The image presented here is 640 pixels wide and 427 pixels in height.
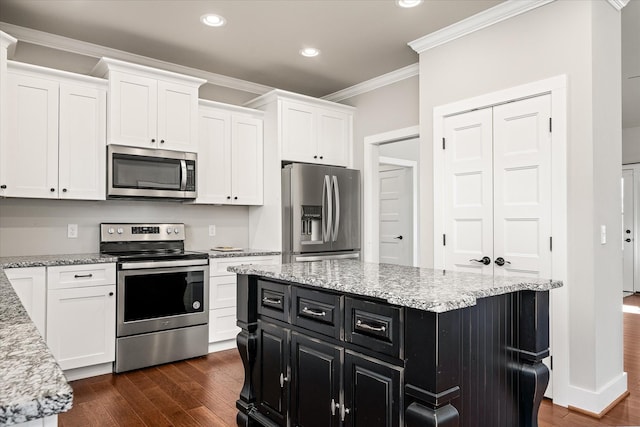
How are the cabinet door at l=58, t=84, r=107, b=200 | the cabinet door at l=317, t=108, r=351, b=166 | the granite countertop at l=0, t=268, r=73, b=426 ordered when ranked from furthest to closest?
the cabinet door at l=317, t=108, r=351, b=166
the cabinet door at l=58, t=84, r=107, b=200
the granite countertop at l=0, t=268, r=73, b=426

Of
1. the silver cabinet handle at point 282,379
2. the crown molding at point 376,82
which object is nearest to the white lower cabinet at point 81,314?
the silver cabinet handle at point 282,379

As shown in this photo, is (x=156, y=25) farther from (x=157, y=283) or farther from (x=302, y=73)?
(x=157, y=283)

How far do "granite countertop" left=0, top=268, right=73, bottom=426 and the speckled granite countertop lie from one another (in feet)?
7.46

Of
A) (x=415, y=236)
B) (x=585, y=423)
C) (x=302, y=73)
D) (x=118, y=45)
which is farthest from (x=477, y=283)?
(x=415, y=236)

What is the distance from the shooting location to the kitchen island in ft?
4.79

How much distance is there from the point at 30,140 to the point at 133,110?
2.57ft

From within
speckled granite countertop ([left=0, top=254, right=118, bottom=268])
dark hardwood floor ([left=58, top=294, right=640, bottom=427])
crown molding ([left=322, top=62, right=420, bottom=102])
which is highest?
crown molding ([left=322, top=62, right=420, bottom=102])

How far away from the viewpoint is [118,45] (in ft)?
12.4

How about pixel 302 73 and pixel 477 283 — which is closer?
pixel 477 283

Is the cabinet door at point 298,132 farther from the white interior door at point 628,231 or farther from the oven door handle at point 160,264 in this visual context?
the white interior door at point 628,231

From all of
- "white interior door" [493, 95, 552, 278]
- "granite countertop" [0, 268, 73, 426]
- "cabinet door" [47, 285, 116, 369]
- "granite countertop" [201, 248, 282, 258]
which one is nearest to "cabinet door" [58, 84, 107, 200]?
"cabinet door" [47, 285, 116, 369]

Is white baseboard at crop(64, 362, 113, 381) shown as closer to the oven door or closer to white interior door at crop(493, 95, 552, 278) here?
the oven door

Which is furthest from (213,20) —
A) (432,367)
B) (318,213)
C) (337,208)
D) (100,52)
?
(432,367)

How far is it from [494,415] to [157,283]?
8.95 ft
